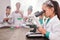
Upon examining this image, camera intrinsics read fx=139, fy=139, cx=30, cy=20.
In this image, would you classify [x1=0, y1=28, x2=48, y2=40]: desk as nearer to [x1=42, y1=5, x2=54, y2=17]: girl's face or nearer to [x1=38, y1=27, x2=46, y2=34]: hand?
[x1=38, y1=27, x2=46, y2=34]: hand

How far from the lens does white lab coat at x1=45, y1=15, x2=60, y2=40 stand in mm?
1338

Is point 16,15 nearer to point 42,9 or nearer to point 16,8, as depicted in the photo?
point 16,8

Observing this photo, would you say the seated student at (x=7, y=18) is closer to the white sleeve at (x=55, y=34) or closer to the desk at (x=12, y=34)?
the desk at (x=12, y=34)

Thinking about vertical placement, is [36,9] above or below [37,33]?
above

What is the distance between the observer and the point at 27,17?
4.60 feet

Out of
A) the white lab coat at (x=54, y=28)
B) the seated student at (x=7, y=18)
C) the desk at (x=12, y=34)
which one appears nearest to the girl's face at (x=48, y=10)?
the white lab coat at (x=54, y=28)

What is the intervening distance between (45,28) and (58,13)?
0.19 meters

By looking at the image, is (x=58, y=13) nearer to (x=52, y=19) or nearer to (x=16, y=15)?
(x=52, y=19)

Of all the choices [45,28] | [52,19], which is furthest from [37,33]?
[52,19]

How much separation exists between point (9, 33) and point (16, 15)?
194 millimetres

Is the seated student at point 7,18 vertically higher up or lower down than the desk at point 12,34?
higher up

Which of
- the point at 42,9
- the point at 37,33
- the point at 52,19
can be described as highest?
the point at 42,9

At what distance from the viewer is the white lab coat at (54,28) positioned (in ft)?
4.39

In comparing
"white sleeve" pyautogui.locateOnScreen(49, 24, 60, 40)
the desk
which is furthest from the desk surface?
"white sleeve" pyautogui.locateOnScreen(49, 24, 60, 40)
